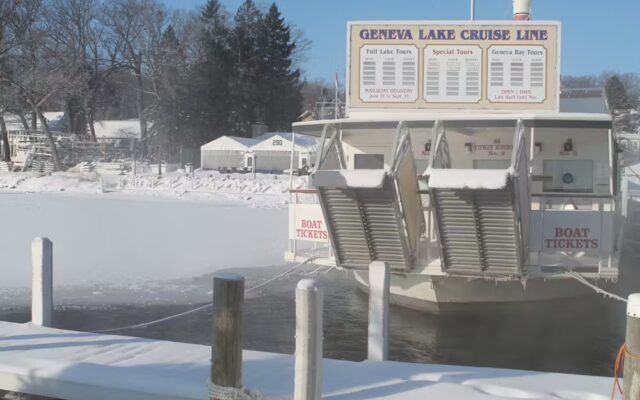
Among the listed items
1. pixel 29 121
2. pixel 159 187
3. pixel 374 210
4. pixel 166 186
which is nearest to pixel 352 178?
pixel 374 210

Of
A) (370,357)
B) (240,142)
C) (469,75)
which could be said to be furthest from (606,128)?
(240,142)

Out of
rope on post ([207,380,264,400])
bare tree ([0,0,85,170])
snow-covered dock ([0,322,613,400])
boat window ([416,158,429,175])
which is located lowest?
snow-covered dock ([0,322,613,400])

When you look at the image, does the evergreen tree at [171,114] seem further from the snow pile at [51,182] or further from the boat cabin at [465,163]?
the boat cabin at [465,163]

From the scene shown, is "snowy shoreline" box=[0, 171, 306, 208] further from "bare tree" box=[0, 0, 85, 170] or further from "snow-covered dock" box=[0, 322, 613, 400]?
"snow-covered dock" box=[0, 322, 613, 400]

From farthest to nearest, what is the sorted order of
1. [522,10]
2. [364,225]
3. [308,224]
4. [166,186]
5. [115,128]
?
[115,128] → [166,186] → [522,10] → [308,224] → [364,225]

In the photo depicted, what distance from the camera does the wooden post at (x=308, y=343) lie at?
5.24 metres

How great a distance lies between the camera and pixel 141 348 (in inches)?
296

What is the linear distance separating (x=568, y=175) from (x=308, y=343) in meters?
9.00

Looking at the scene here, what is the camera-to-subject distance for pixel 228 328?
545 centimetres

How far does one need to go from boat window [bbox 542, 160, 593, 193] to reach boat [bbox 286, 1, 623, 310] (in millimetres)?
18

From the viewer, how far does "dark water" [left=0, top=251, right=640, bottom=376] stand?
1050 centimetres

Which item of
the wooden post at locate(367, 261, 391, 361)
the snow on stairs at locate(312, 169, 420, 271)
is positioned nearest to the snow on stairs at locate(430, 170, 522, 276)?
the snow on stairs at locate(312, 169, 420, 271)

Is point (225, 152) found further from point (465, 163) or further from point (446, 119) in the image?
point (446, 119)

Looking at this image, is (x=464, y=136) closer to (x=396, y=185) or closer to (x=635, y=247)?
(x=396, y=185)
